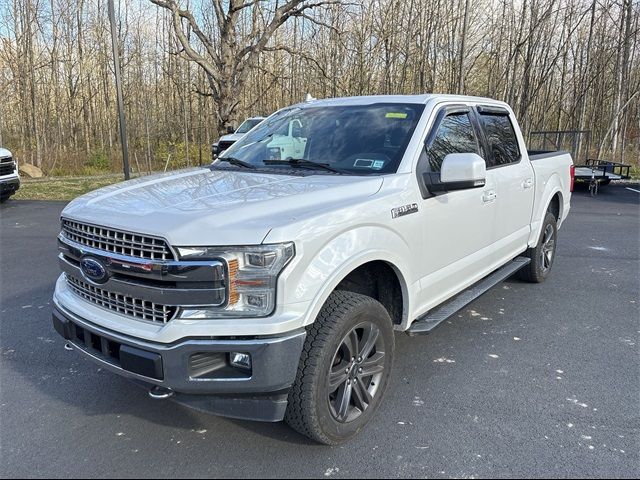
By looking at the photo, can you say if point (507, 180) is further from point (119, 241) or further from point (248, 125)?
point (248, 125)

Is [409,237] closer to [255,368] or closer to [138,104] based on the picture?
[255,368]

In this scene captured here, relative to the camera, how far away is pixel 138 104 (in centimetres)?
2725

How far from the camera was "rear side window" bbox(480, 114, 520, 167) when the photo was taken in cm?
440

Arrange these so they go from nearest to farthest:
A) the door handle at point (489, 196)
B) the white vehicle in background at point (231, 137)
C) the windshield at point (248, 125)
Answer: the door handle at point (489, 196), the white vehicle in background at point (231, 137), the windshield at point (248, 125)

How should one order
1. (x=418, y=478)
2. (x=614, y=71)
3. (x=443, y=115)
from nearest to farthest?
(x=418, y=478) → (x=443, y=115) → (x=614, y=71)

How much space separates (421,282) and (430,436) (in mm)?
976

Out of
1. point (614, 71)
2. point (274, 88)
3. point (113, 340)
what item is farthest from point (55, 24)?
point (113, 340)

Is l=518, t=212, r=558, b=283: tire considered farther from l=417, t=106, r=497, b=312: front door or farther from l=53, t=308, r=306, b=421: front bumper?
l=53, t=308, r=306, b=421: front bumper

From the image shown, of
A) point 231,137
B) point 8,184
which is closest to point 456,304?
point 8,184

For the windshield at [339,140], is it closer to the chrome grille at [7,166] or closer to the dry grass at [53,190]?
the chrome grille at [7,166]

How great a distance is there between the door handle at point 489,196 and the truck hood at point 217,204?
51.1 inches

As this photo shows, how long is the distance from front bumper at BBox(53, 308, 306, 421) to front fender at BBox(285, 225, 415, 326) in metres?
0.19

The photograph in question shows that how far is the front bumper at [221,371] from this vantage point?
2303 millimetres

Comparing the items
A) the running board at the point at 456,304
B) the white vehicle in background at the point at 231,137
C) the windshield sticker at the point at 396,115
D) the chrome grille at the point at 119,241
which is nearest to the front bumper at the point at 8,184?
the white vehicle in background at the point at 231,137
